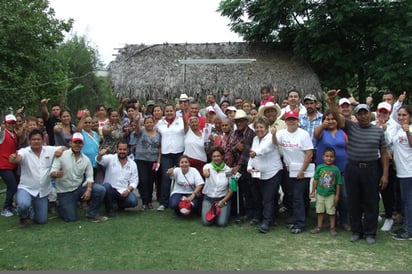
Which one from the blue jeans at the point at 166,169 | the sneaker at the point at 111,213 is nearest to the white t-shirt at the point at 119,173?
the sneaker at the point at 111,213

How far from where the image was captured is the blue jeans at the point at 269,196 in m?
5.98

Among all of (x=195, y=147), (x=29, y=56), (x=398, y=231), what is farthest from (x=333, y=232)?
(x=29, y=56)

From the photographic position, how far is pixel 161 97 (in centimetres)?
1460

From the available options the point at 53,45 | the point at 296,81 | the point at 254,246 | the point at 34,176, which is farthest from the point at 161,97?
the point at 254,246


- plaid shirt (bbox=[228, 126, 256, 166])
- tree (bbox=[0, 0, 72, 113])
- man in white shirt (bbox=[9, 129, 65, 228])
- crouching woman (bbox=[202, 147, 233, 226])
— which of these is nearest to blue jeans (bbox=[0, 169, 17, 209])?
man in white shirt (bbox=[9, 129, 65, 228])

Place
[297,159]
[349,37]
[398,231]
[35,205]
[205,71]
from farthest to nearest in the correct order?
[205,71], [349,37], [35,205], [297,159], [398,231]

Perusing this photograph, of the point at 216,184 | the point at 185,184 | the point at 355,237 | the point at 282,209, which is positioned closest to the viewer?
the point at 355,237

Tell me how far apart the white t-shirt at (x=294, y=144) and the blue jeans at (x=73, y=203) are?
2.98 metres

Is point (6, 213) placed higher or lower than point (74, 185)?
lower

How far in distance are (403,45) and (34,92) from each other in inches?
441

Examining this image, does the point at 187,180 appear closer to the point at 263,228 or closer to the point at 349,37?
the point at 263,228

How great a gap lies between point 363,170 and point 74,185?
4.42 metres

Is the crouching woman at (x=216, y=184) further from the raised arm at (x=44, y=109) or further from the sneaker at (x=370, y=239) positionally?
the raised arm at (x=44, y=109)

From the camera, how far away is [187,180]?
6.70 metres
